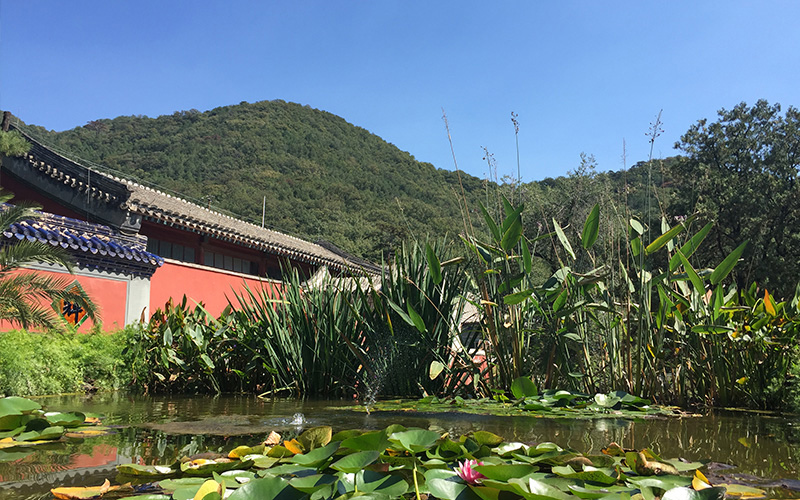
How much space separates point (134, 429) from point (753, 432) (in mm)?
2769

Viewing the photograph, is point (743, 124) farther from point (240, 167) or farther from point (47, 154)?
point (240, 167)

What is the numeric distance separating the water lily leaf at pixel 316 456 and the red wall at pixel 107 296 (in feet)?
27.7

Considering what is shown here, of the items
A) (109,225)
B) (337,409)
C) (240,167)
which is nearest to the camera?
(337,409)

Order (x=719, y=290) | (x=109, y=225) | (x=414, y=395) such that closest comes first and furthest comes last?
(x=719, y=290)
(x=414, y=395)
(x=109, y=225)

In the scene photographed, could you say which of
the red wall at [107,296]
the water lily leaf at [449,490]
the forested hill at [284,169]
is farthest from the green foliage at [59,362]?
the forested hill at [284,169]

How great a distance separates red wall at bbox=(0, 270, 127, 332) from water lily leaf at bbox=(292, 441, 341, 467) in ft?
27.7

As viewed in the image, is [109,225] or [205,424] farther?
[109,225]

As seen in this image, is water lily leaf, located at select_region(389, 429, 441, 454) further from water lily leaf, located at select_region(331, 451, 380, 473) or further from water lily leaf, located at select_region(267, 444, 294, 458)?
water lily leaf, located at select_region(267, 444, 294, 458)

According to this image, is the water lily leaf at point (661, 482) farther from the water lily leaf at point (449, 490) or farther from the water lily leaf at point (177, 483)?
the water lily leaf at point (177, 483)

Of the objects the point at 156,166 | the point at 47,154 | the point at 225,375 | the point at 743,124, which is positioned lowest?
the point at 225,375

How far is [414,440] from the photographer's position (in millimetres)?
1558

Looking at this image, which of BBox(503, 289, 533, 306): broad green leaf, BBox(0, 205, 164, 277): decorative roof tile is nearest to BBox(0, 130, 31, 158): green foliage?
BBox(0, 205, 164, 277): decorative roof tile

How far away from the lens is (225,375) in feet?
18.3

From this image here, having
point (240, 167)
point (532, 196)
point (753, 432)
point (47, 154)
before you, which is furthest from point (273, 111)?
point (753, 432)
